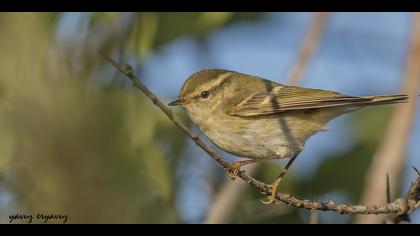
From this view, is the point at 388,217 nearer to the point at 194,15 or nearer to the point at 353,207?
the point at 353,207

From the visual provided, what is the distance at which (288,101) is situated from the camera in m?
4.35

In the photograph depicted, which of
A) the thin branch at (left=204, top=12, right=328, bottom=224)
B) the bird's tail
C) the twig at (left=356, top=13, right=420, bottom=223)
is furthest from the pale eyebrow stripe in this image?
the twig at (left=356, top=13, right=420, bottom=223)

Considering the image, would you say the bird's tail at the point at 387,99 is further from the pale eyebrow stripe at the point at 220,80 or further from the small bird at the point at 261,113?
the pale eyebrow stripe at the point at 220,80

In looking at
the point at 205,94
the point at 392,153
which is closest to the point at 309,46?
the point at 392,153

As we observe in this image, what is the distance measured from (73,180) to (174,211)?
68 cm

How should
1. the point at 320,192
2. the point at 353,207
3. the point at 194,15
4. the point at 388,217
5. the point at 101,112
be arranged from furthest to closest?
the point at 320,192, the point at 194,15, the point at 101,112, the point at 388,217, the point at 353,207

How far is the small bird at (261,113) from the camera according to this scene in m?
4.20

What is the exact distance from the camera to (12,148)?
3.65 meters

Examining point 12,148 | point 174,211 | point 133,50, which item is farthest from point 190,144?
point 12,148

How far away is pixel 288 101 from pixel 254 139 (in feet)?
1.15

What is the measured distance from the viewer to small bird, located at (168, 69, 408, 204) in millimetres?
4195

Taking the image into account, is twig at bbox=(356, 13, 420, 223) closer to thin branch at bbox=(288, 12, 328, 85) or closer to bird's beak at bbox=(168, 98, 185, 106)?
thin branch at bbox=(288, 12, 328, 85)

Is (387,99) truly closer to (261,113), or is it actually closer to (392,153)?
(261,113)

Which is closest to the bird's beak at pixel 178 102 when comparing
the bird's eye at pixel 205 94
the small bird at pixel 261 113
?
the small bird at pixel 261 113
